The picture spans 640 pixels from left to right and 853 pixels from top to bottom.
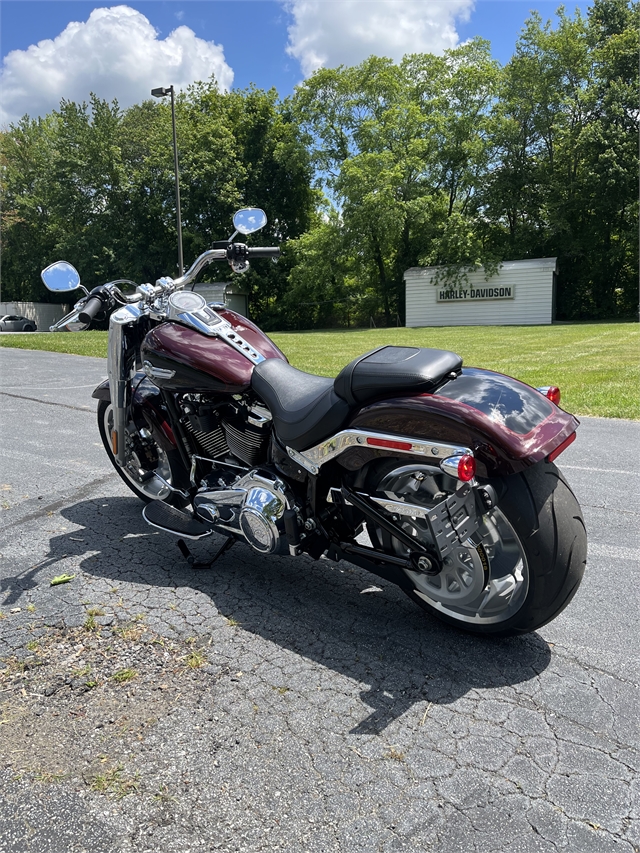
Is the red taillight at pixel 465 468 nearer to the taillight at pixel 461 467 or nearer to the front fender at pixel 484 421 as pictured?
the taillight at pixel 461 467

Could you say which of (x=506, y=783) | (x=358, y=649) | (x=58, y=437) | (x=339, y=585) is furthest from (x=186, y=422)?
(x=58, y=437)

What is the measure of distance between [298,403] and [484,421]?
0.87 metres

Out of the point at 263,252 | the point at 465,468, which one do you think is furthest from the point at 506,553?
the point at 263,252

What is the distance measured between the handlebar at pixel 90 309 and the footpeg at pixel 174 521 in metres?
1.11

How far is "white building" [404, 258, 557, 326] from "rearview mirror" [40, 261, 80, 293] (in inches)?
1109

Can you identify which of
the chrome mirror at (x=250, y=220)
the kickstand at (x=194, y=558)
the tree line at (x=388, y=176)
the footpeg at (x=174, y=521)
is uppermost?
the tree line at (x=388, y=176)

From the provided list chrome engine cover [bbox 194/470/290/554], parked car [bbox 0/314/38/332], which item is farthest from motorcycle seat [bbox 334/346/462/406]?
parked car [bbox 0/314/38/332]

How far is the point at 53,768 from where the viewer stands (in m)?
2.10

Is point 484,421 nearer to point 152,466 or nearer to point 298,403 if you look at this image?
point 298,403

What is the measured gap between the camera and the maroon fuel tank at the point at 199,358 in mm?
3219

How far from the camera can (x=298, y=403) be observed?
2.93 meters

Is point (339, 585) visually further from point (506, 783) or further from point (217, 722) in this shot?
point (506, 783)

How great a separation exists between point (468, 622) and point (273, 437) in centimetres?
122

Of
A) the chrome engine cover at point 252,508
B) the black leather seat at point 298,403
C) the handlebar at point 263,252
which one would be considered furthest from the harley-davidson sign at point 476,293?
the chrome engine cover at point 252,508
